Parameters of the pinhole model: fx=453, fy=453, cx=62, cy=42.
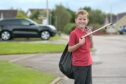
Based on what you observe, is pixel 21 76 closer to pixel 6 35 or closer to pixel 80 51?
pixel 80 51

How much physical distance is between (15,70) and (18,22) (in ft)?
67.9

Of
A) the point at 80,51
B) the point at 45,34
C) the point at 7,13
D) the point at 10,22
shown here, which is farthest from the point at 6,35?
the point at 7,13

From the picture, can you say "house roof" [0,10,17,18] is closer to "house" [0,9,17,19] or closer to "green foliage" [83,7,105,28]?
"house" [0,9,17,19]

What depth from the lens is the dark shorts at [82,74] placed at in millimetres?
7632

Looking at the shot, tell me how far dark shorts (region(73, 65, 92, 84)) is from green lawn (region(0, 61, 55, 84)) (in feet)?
12.6

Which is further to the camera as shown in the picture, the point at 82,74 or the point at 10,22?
the point at 10,22

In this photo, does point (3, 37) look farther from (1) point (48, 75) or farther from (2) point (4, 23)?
(1) point (48, 75)

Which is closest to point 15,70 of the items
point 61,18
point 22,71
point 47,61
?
point 22,71

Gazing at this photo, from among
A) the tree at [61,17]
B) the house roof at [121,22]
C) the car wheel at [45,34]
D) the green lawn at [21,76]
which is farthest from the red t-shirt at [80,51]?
the house roof at [121,22]

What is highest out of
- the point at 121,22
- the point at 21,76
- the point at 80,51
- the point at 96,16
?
the point at 80,51

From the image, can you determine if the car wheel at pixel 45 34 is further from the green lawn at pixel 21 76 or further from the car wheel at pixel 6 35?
the green lawn at pixel 21 76

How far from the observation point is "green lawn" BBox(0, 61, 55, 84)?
11.5m

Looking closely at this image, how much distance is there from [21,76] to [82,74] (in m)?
5.02

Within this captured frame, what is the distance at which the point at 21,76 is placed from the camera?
12469mm
